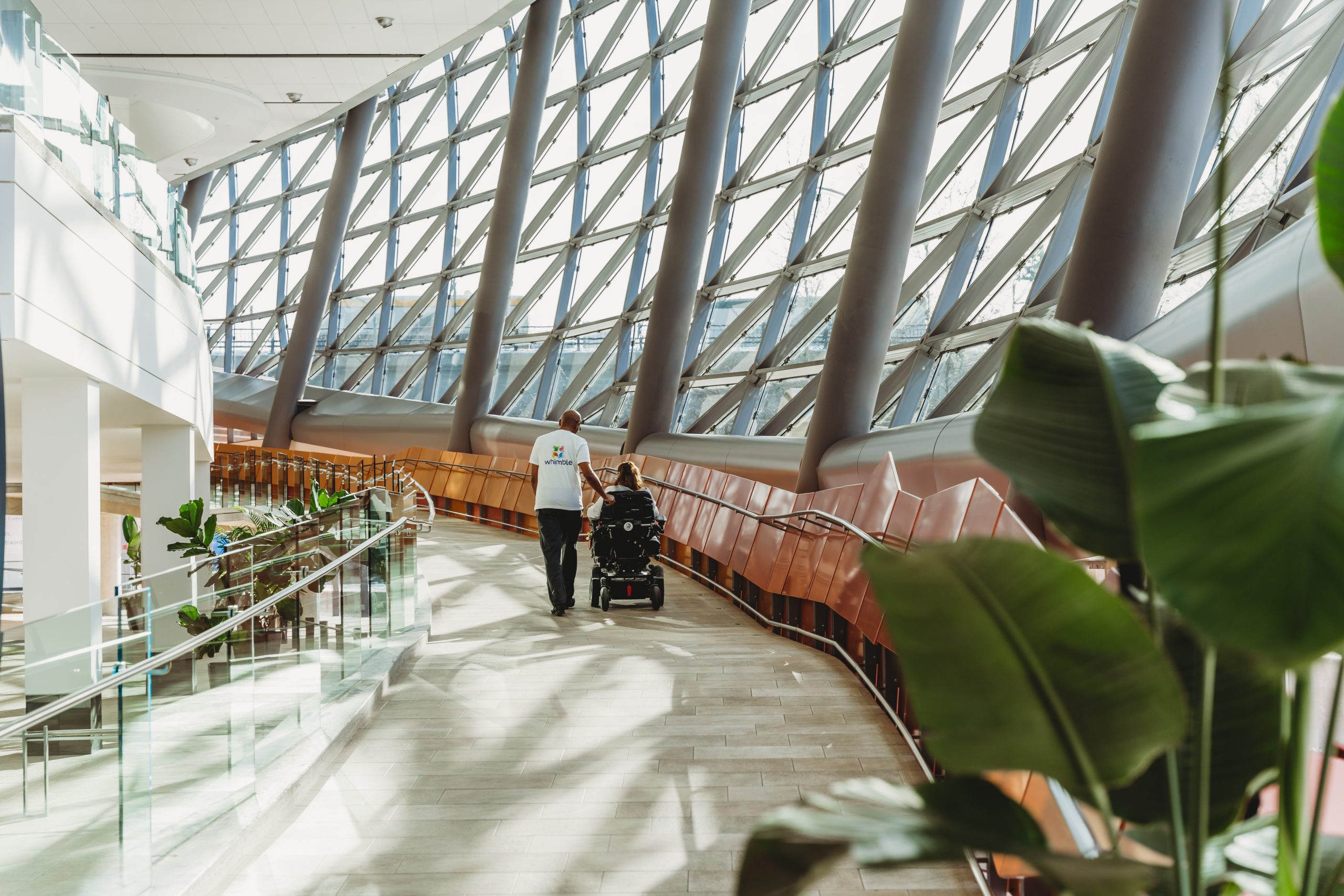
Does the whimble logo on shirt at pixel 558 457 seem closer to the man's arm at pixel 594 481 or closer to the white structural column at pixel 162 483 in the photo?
the man's arm at pixel 594 481

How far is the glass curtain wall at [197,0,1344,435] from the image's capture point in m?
11.8

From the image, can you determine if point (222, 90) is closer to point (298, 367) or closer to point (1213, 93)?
point (298, 367)

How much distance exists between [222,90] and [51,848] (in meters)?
21.6

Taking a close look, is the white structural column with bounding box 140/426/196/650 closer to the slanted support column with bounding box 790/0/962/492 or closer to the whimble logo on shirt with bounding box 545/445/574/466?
the whimble logo on shirt with bounding box 545/445/574/466

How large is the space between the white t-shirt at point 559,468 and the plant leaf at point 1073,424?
7787mm

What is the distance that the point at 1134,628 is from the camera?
4.86ft

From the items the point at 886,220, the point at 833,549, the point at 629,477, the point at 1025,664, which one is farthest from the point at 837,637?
the point at 886,220

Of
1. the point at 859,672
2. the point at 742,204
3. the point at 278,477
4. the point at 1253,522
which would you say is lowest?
the point at 859,672

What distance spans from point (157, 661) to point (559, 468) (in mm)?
5716

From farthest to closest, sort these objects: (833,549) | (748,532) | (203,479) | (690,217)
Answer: (203,479), (690,217), (748,532), (833,549)

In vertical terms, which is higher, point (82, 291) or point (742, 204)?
point (742, 204)

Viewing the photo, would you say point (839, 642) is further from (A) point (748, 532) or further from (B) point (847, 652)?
(A) point (748, 532)

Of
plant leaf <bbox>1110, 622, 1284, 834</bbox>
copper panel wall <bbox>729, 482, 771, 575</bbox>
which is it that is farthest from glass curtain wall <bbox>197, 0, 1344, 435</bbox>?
copper panel wall <bbox>729, 482, 771, 575</bbox>

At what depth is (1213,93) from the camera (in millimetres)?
7246
